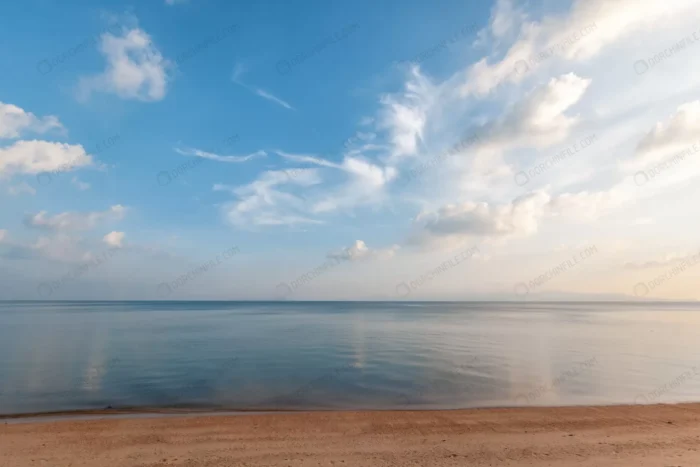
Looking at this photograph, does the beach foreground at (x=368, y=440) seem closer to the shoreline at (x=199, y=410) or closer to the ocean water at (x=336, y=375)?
the shoreline at (x=199, y=410)

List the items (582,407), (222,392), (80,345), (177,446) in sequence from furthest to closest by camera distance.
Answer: (80,345), (222,392), (582,407), (177,446)

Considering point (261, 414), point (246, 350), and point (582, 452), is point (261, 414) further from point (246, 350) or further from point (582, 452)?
point (246, 350)

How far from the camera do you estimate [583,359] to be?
1355 inches

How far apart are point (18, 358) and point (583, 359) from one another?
48311 millimetres

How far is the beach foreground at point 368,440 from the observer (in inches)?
451

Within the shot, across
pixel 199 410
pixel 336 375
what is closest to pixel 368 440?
pixel 199 410

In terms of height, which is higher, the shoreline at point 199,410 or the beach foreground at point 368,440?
the beach foreground at point 368,440

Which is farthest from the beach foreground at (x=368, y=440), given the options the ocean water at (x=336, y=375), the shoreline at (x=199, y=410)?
the ocean water at (x=336, y=375)

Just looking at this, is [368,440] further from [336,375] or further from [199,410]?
[336,375]

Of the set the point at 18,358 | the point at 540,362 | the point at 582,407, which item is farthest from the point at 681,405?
the point at 18,358

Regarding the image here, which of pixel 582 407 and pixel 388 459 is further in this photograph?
pixel 582 407

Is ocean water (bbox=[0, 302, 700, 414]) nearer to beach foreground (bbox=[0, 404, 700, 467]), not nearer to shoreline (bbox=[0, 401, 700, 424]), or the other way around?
shoreline (bbox=[0, 401, 700, 424])

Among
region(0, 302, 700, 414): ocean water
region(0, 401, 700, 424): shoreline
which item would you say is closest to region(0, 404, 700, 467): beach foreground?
region(0, 401, 700, 424): shoreline

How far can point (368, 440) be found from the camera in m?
13.3
